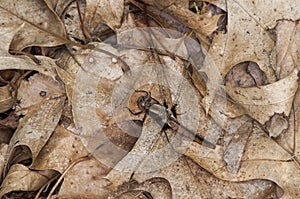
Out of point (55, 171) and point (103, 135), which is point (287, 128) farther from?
point (55, 171)

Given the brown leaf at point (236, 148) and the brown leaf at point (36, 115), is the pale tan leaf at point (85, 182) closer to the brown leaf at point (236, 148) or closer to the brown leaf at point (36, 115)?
the brown leaf at point (36, 115)

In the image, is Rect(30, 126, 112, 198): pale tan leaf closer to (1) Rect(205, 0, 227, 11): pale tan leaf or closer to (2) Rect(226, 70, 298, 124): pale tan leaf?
(2) Rect(226, 70, 298, 124): pale tan leaf

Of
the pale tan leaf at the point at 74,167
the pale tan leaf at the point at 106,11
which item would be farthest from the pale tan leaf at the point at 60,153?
the pale tan leaf at the point at 106,11

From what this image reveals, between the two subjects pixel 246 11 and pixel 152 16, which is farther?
pixel 152 16

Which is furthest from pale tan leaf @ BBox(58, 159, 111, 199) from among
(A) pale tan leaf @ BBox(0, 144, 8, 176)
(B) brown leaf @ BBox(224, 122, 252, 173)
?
(B) brown leaf @ BBox(224, 122, 252, 173)

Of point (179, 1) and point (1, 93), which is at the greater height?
point (179, 1)

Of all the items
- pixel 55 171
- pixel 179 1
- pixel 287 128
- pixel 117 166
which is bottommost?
pixel 55 171

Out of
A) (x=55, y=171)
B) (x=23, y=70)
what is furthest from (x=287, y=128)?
(x=23, y=70)
